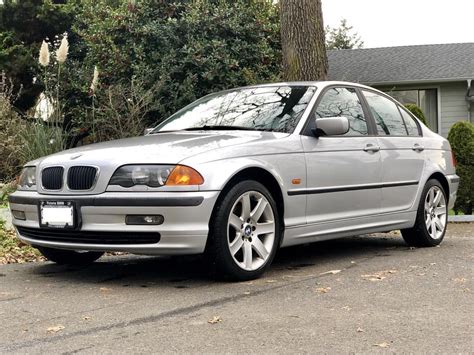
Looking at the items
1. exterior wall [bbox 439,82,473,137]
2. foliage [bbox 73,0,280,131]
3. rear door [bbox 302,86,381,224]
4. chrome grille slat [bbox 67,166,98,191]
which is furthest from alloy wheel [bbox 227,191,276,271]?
exterior wall [bbox 439,82,473,137]

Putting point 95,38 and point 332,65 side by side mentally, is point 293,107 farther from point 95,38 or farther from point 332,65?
point 332,65

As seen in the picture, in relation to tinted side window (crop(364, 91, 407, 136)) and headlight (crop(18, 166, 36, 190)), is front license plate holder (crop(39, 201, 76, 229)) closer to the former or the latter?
headlight (crop(18, 166, 36, 190))

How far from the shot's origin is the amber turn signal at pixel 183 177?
4848 millimetres

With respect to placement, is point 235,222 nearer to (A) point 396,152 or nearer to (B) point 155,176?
(B) point 155,176

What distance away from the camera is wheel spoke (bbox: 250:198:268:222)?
207 inches

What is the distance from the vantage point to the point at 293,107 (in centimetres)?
607

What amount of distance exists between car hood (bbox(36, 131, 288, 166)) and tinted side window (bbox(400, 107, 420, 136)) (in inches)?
82.6

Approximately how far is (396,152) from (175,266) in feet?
7.81

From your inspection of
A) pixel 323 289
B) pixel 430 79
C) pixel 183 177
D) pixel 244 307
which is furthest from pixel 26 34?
pixel 244 307

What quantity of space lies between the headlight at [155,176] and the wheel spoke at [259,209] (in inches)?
22.4

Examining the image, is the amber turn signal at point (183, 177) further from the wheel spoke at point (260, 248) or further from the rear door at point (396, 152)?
the rear door at point (396, 152)

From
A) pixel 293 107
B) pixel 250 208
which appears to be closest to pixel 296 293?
pixel 250 208

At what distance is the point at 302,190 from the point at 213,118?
1123 mm

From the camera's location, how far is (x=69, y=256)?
19.9 ft
